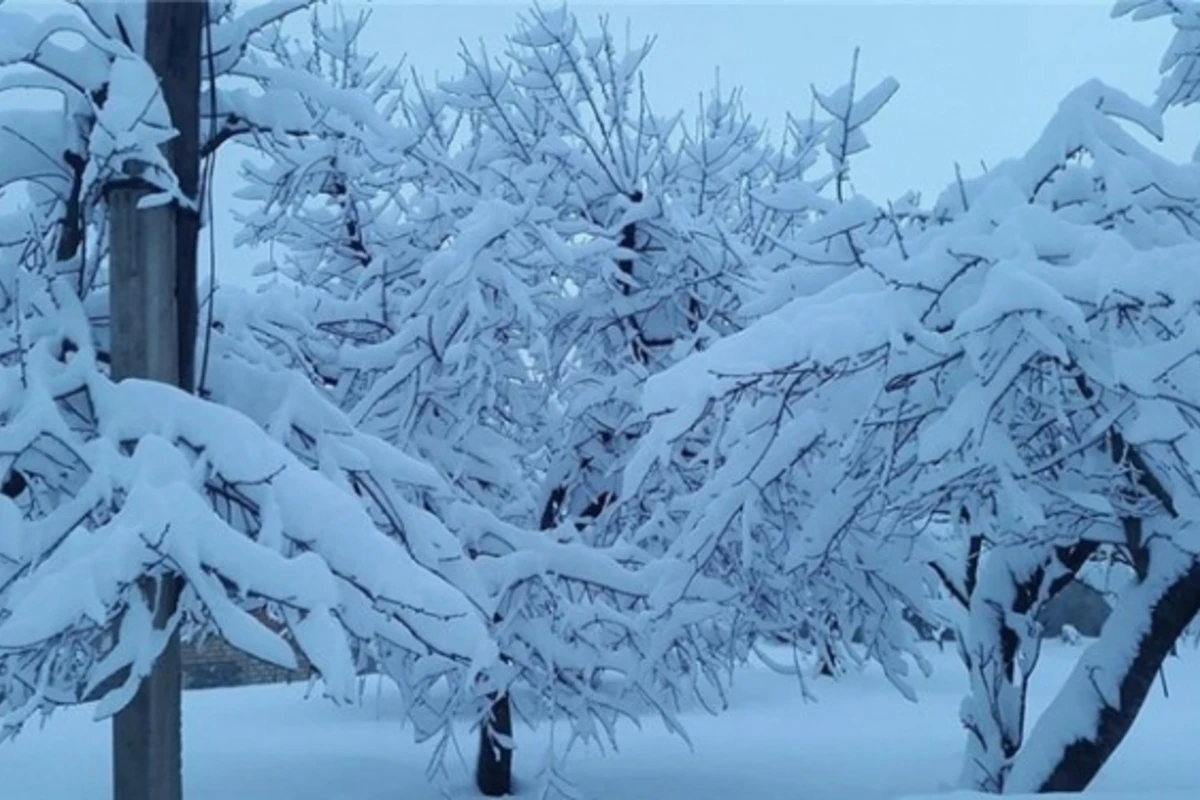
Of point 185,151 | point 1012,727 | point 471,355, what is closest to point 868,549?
point 1012,727

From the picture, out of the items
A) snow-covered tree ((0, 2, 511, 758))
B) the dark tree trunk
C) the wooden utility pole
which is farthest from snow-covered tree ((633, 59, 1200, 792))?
the dark tree trunk

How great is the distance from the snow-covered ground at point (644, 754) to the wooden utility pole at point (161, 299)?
522cm

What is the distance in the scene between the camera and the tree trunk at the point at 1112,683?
19.5 feet

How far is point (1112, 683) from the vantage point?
5984 mm

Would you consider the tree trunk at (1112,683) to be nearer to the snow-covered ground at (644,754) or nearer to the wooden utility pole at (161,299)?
the snow-covered ground at (644,754)

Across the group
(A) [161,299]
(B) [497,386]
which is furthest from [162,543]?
(B) [497,386]

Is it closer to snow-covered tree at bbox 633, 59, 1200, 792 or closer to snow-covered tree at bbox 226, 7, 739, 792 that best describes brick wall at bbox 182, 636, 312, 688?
snow-covered tree at bbox 226, 7, 739, 792

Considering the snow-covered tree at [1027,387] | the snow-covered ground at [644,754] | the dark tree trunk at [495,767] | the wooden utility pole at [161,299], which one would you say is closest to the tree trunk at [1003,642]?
the snow-covered ground at [644,754]

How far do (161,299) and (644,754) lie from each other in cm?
932

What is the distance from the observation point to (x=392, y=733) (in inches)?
549

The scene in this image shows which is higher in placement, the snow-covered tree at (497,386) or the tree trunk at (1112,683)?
the snow-covered tree at (497,386)

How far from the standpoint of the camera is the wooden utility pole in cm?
354

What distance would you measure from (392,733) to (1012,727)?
7.45 metres

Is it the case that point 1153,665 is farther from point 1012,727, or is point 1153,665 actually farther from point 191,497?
point 191,497
